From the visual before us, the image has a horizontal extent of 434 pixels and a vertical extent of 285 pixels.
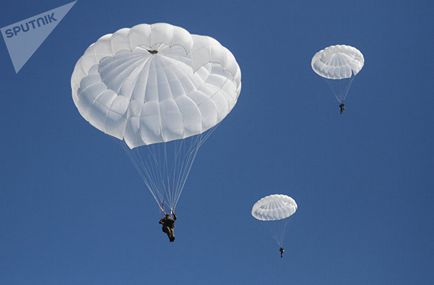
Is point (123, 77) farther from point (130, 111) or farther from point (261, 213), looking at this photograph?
point (261, 213)

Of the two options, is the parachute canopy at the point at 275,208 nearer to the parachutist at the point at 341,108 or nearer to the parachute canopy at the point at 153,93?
the parachutist at the point at 341,108

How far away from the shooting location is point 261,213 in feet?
149

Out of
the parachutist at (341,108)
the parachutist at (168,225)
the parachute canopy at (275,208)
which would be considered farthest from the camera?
the parachutist at (341,108)

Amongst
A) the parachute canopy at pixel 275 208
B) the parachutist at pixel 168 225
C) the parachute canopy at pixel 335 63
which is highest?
the parachute canopy at pixel 335 63

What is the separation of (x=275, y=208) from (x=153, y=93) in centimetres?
2108

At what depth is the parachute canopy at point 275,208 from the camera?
45.2 meters

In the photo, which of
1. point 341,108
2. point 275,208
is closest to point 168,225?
point 275,208

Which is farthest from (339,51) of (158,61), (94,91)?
(94,91)

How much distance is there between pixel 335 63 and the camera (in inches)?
1657

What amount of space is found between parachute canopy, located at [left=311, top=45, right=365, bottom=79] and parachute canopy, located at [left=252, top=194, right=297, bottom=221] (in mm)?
10504

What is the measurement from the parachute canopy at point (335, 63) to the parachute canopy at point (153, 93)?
1520 centimetres

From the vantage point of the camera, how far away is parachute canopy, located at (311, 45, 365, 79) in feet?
134

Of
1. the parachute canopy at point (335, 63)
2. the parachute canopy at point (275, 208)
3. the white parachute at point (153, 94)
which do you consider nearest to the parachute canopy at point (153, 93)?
the white parachute at point (153, 94)

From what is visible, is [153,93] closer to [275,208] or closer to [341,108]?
[275,208]
